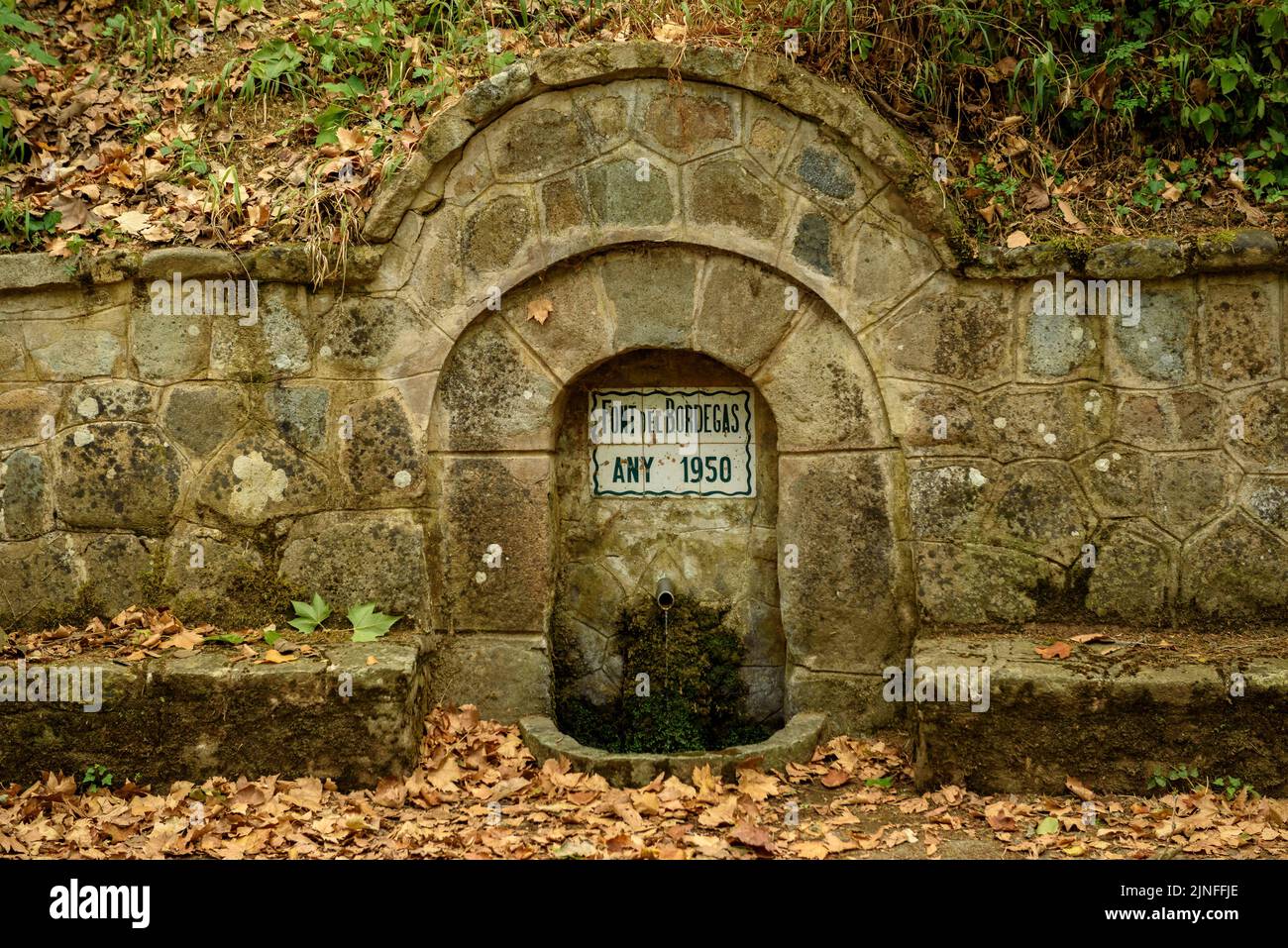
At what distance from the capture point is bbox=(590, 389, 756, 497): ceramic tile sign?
5.04 metres

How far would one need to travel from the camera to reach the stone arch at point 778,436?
15.3 feet

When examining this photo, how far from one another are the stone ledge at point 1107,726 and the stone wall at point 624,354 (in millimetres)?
424

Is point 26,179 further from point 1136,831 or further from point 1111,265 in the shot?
point 1136,831

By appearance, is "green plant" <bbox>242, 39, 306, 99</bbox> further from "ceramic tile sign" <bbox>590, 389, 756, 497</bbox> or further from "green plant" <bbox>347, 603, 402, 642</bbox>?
"green plant" <bbox>347, 603, 402, 642</bbox>

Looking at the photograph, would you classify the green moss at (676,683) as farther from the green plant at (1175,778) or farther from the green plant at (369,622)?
the green plant at (1175,778)

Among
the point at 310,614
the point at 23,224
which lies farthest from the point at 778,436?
the point at 23,224

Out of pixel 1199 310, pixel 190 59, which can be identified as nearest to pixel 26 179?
pixel 190 59

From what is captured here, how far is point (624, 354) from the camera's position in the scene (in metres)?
4.91

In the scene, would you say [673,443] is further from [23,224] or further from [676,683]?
[23,224]

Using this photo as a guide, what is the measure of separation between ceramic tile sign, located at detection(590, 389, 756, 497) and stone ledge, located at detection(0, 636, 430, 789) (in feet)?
4.41

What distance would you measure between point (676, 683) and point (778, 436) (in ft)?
3.84

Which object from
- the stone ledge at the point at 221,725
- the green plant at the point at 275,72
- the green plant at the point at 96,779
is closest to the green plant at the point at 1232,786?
the stone ledge at the point at 221,725

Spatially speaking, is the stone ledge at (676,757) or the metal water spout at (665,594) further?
the metal water spout at (665,594)

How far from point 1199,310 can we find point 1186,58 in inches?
45.4
